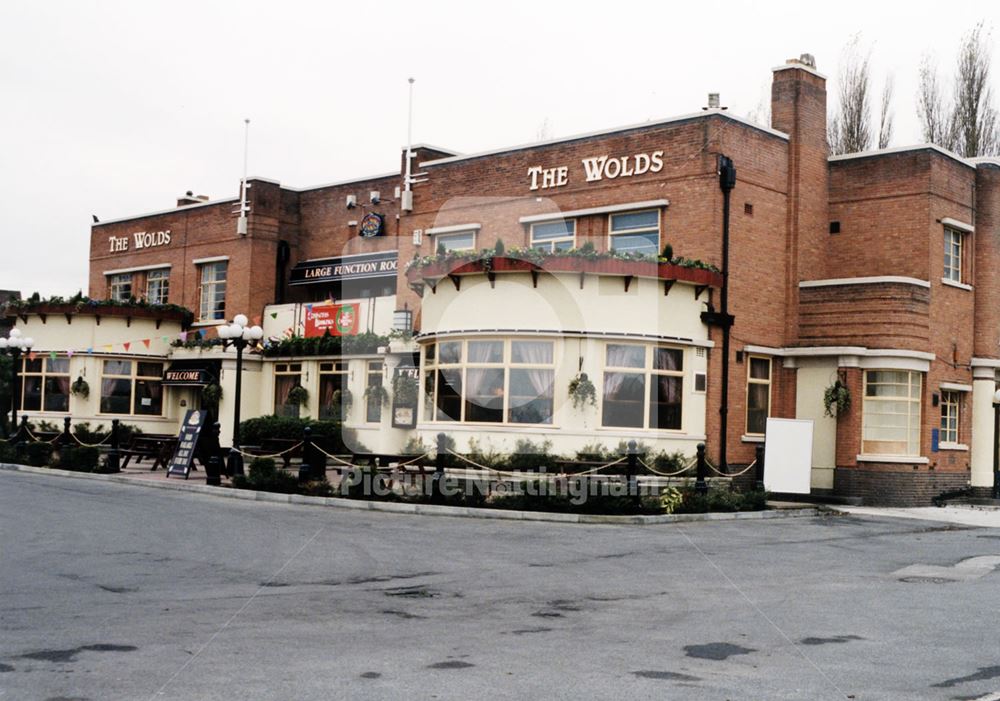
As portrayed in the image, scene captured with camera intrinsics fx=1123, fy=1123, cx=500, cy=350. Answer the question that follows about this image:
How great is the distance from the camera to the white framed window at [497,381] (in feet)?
75.0

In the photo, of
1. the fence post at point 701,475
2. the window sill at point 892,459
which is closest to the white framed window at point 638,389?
the fence post at point 701,475

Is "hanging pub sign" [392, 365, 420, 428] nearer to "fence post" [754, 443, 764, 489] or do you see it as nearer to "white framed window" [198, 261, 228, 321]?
"fence post" [754, 443, 764, 489]

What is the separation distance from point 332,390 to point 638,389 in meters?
12.2

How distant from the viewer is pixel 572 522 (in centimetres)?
1953

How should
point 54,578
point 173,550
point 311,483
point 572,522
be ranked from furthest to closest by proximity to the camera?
point 311,483 → point 572,522 → point 173,550 → point 54,578

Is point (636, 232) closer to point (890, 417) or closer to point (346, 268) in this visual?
point (890, 417)

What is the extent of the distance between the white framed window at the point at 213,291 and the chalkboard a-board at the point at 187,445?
1133 cm

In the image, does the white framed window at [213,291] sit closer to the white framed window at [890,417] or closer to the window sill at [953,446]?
the white framed window at [890,417]

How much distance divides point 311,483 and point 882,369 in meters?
13.0

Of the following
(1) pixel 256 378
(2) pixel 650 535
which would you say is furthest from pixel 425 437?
(1) pixel 256 378

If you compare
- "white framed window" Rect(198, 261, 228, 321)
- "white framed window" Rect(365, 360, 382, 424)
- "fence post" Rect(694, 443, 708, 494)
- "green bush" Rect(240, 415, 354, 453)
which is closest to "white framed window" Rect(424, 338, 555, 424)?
"fence post" Rect(694, 443, 708, 494)

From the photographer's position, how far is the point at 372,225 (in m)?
34.9

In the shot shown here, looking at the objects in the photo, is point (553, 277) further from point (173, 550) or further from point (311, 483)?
point (173, 550)

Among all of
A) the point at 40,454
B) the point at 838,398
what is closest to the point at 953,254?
the point at 838,398
